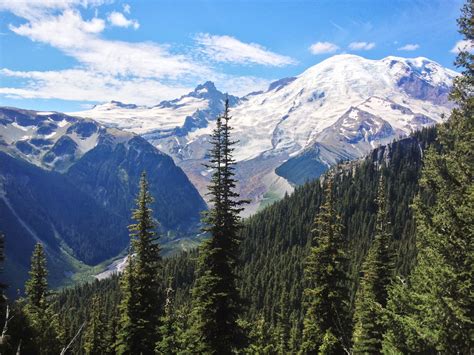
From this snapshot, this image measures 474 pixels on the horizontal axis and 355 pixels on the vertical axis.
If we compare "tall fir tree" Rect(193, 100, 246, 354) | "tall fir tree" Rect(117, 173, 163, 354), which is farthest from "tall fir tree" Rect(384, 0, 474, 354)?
"tall fir tree" Rect(117, 173, 163, 354)

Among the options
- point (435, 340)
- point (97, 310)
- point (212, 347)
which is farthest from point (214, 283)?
point (97, 310)

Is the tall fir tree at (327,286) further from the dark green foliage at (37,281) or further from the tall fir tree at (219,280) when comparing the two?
the dark green foliage at (37,281)

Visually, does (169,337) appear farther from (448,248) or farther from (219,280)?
(448,248)

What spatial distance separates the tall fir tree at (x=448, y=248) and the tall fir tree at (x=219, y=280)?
1117 cm

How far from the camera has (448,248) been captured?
17.1m

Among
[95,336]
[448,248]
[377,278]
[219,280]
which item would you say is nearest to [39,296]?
[95,336]

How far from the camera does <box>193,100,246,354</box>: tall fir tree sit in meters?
27.9

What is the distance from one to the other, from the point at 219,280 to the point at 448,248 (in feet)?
49.1

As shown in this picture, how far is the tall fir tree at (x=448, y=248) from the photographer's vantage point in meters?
15.9

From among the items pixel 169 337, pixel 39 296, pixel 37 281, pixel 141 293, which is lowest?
pixel 39 296

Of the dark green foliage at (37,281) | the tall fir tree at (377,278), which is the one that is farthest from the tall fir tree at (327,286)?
the dark green foliage at (37,281)

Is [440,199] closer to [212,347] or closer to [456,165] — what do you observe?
[456,165]

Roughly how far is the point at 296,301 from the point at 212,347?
134511mm

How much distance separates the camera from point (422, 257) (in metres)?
20.3
